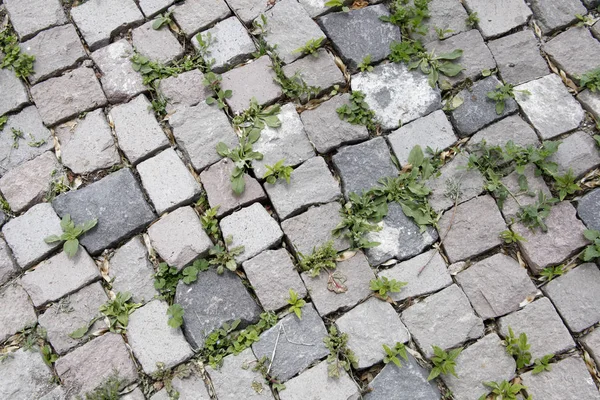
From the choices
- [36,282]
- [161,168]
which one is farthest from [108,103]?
[36,282]

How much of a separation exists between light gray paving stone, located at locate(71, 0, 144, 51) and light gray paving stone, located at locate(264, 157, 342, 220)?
1512mm

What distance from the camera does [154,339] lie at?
3369mm

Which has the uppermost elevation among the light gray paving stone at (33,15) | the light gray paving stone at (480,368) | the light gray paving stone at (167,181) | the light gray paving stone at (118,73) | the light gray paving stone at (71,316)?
the light gray paving stone at (33,15)

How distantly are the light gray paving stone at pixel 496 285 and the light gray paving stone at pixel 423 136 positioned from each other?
0.75 metres

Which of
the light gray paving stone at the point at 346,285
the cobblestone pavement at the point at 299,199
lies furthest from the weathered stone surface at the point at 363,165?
the light gray paving stone at the point at 346,285

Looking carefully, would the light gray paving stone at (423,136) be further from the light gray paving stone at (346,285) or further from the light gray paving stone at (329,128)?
the light gray paving stone at (346,285)

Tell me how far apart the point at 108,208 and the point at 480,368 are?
2254 mm

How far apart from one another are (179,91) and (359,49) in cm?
117

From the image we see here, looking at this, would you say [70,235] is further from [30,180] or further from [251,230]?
[251,230]

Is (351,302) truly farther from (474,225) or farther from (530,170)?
(530,170)

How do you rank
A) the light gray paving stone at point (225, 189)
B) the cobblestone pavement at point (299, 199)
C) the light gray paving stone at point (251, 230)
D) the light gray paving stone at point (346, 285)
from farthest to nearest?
the light gray paving stone at point (225, 189)
the light gray paving stone at point (251, 230)
the light gray paving stone at point (346, 285)
the cobblestone pavement at point (299, 199)

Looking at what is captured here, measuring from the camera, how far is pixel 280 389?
325 centimetres

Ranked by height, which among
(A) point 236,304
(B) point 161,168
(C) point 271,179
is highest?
(B) point 161,168

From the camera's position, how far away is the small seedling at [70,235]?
353 cm
